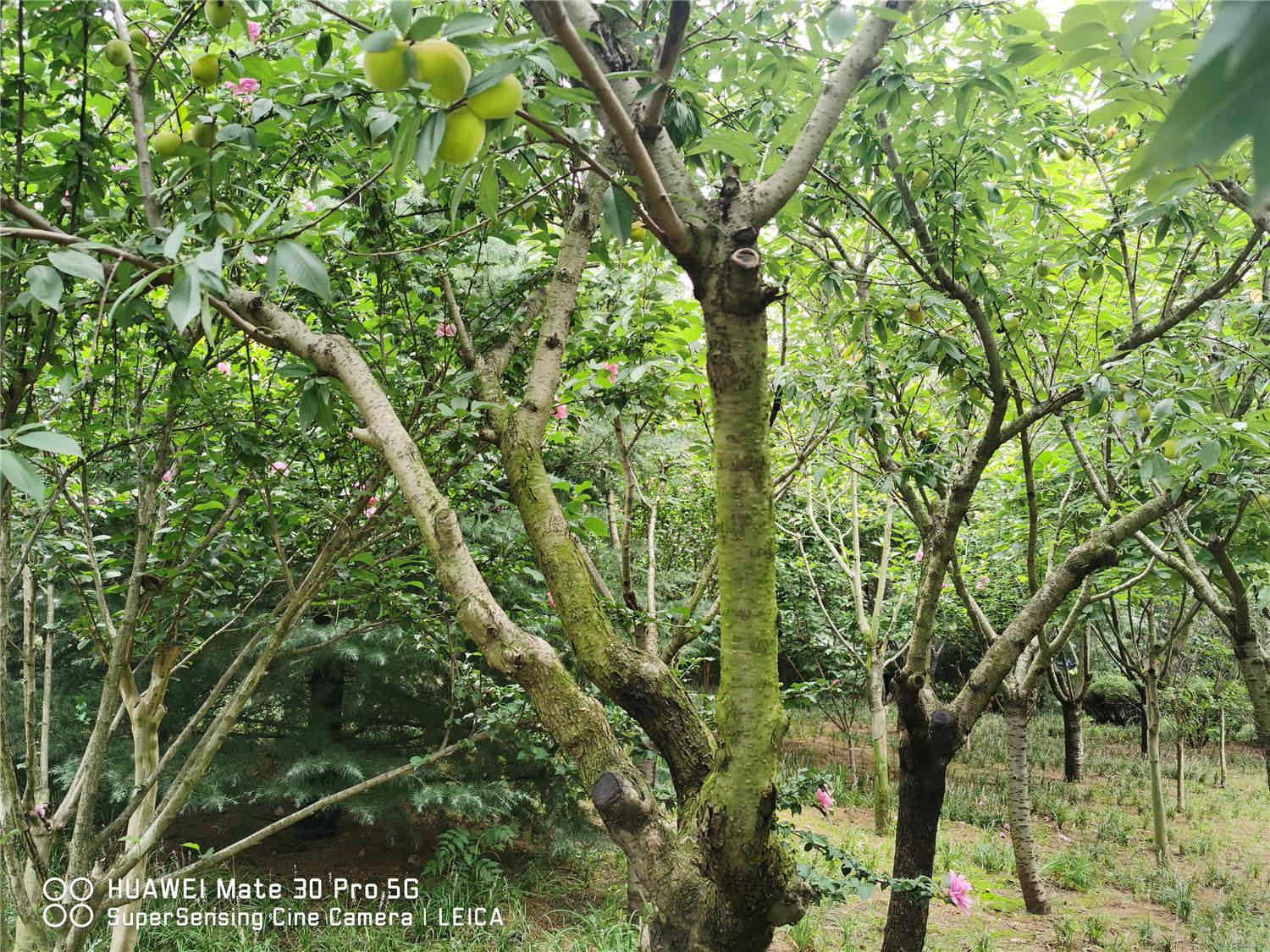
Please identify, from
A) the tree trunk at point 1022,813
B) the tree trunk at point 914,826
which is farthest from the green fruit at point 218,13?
the tree trunk at point 1022,813

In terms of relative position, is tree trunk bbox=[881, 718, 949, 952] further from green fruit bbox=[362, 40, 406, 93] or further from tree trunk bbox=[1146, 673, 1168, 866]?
tree trunk bbox=[1146, 673, 1168, 866]

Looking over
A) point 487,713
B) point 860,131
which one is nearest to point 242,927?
point 487,713

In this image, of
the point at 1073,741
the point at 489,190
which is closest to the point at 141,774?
the point at 489,190

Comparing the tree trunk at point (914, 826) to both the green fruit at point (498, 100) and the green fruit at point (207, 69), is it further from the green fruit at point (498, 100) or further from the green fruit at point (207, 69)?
the green fruit at point (207, 69)

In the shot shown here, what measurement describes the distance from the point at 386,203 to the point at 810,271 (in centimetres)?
167

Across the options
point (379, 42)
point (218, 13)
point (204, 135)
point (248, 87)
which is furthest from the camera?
point (248, 87)

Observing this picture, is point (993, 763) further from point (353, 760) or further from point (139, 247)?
point (139, 247)

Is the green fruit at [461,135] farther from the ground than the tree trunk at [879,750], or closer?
farther from the ground

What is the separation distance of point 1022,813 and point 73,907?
16.8ft

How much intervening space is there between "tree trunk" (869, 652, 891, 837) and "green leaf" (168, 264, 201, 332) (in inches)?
286

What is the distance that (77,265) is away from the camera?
3.04ft

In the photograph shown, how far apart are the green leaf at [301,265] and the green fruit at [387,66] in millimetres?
261

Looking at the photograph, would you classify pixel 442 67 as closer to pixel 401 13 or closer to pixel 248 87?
pixel 401 13

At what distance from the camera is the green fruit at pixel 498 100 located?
85 centimetres
